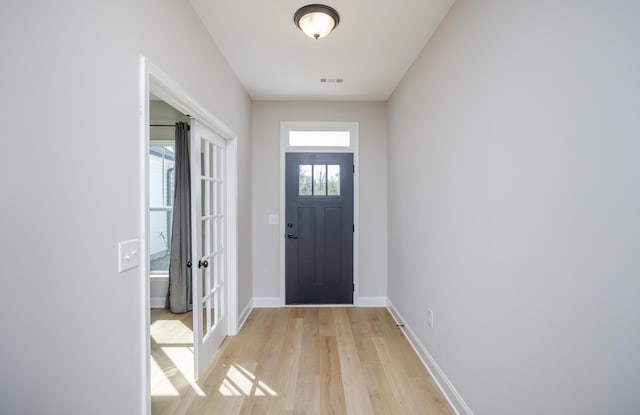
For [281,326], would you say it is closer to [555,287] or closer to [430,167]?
[430,167]

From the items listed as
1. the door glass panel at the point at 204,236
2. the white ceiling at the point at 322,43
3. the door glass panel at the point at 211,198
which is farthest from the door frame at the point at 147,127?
the door glass panel at the point at 204,236

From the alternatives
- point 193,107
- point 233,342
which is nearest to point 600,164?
point 193,107

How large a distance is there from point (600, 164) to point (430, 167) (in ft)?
4.80

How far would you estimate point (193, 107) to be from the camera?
1.96 meters

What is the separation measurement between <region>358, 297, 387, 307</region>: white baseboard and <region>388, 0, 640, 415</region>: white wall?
166cm

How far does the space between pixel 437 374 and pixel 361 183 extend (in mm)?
2355

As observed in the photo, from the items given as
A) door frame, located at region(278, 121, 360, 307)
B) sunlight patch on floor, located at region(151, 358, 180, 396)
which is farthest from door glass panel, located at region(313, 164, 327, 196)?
sunlight patch on floor, located at region(151, 358, 180, 396)

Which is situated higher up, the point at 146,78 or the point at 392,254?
the point at 146,78

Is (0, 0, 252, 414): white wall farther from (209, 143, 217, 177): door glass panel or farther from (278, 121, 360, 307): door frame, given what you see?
(278, 121, 360, 307): door frame

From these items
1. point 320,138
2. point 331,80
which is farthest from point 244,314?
point 331,80

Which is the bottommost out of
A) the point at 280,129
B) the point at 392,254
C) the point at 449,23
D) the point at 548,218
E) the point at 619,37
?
the point at 392,254

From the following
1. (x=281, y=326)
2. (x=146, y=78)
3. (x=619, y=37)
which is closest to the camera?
(x=619, y=37)

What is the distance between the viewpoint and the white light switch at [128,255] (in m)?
1.21

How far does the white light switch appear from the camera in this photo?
47.6 inches
